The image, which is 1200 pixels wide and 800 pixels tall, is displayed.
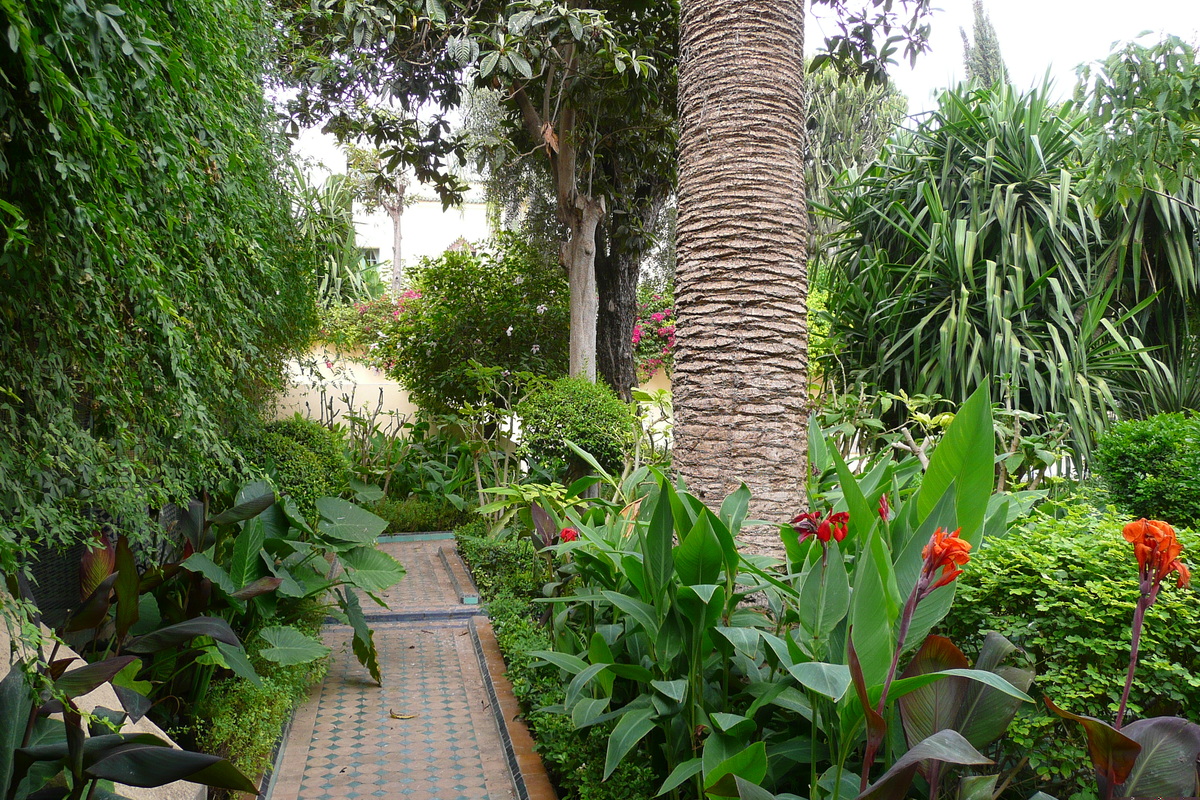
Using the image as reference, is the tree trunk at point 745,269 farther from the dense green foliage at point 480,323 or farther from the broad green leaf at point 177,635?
the dense green foliage at point 480,323

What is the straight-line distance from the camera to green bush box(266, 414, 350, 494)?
16.2 ft

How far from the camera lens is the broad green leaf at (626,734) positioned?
2.18 meters

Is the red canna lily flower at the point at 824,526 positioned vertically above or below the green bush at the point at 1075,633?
above

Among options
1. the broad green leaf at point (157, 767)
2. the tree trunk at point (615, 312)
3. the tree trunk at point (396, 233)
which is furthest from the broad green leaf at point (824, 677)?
the tree trunk at point (396, 233)

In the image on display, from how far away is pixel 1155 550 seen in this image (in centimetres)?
157

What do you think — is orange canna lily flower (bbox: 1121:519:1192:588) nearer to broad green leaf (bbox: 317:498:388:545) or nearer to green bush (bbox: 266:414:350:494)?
broad green leaf (bbox: 317:498:388:545)

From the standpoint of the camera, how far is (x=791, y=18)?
11.2 ft

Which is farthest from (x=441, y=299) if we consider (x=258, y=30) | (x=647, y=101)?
(x=258, y=30)

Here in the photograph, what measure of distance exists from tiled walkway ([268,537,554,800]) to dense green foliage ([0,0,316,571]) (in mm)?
1198

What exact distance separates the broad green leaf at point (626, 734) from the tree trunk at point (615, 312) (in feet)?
25.4

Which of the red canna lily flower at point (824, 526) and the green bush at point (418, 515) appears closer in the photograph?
the red canna lily flower at point (824, 526)

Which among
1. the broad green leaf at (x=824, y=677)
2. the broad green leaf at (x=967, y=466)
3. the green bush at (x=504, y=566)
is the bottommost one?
the green bush at (x=504, y=566)

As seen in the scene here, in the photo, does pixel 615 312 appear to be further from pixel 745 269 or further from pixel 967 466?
pixel 967 466

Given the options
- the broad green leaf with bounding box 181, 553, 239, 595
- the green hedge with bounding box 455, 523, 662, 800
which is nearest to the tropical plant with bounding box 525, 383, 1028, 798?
the green hedge with bounding box 455, 523, 662, 800
